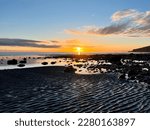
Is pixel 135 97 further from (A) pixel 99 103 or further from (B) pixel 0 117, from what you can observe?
(B) pixel 0 117

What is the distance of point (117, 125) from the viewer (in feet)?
45.8

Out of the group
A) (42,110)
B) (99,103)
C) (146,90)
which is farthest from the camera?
(146,90)

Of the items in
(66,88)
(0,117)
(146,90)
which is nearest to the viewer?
(0,117)

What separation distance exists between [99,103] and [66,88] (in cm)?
816

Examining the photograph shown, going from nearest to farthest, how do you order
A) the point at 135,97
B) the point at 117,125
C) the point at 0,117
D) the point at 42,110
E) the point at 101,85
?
the point at 117,125 < the point at 0,117 < the point at 42,110 < the point at 135,97 < the point at 101,85

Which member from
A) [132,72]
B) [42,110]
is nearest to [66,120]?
[42,110]

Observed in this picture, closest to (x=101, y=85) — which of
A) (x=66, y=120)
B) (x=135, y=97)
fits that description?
(x=135, y=97)

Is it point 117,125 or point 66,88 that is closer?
point 117,125

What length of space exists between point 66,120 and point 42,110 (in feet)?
17.7

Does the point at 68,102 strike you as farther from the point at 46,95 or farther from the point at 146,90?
the point at 146,90

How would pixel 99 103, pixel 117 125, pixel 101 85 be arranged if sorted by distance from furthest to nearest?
pixel 101 85, pixel 99 103, pixel 117 125

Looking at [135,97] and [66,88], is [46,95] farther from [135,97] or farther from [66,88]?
[135,97]

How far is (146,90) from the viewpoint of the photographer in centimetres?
2773

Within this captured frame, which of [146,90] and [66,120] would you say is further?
[146,90]
